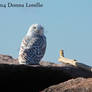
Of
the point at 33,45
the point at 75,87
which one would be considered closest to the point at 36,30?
the point at 33,45

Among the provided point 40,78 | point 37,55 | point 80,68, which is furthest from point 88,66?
point 37,55

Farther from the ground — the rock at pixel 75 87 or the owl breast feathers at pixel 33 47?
the rock at pixel 75 87

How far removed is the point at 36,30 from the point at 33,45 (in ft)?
1.69

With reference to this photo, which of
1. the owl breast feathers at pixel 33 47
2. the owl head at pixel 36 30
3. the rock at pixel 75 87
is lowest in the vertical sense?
the owl breast feathers at pixel 33 47

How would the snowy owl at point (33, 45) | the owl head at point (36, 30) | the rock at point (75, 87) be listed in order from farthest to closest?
the owl head at point (36, 30), the snowy owl at point (33, 45), the rock at point (75, 87)

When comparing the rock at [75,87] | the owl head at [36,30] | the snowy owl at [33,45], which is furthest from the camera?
the owl head at [36,30]

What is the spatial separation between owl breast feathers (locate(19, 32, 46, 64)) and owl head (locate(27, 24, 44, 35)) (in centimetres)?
16

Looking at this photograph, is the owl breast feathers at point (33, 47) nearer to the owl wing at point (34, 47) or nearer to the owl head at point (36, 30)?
the owl wing at point (34, 47)

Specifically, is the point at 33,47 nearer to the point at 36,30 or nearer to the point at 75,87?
the point at 36,30

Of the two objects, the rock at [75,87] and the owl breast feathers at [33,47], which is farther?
the owl breast feathers at [33,47]

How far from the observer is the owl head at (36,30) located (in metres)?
8.61

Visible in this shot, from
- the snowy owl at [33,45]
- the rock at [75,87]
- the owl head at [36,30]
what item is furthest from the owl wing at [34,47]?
the rock at [75,87]

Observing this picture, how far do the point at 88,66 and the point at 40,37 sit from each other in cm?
300

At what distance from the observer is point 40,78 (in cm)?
398
